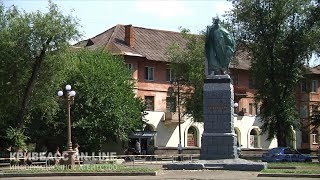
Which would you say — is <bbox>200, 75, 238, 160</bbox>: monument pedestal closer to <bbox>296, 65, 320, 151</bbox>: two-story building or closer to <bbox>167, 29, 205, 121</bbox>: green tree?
<bbox>167, 29, 205, 121</bbox>: green tree

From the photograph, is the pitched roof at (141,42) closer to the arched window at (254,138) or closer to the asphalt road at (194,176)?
the arched window at (254,138)

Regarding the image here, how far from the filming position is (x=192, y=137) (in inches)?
2432

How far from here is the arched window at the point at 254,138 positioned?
66.7 metres

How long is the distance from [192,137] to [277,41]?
1793 cm

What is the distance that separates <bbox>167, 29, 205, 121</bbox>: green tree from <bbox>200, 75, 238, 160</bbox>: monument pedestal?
21832 millimetres

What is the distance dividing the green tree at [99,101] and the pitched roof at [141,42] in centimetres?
835

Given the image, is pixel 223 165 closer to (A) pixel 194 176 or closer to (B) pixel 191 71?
(A) pixel 194 176

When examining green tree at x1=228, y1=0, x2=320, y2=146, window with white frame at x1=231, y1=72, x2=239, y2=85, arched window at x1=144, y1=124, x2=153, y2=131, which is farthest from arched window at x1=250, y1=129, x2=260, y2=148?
green tree at x1=228, y1=0, x2=320, y2=146

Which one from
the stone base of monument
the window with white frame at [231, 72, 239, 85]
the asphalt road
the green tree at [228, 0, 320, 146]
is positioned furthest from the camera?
the window with white frame at [231, 72, 239, 85]

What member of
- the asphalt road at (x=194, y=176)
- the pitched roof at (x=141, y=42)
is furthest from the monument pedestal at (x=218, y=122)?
the pitched roof at (x=141, y=42)

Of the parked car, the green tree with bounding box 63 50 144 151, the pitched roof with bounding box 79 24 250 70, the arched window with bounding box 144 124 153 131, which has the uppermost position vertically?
the pitched roof with bounding box 79 24 250 70

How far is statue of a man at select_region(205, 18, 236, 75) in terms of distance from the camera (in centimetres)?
2912

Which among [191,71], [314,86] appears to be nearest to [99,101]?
[191,71]

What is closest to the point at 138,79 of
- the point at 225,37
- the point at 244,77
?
the point at 244,77
